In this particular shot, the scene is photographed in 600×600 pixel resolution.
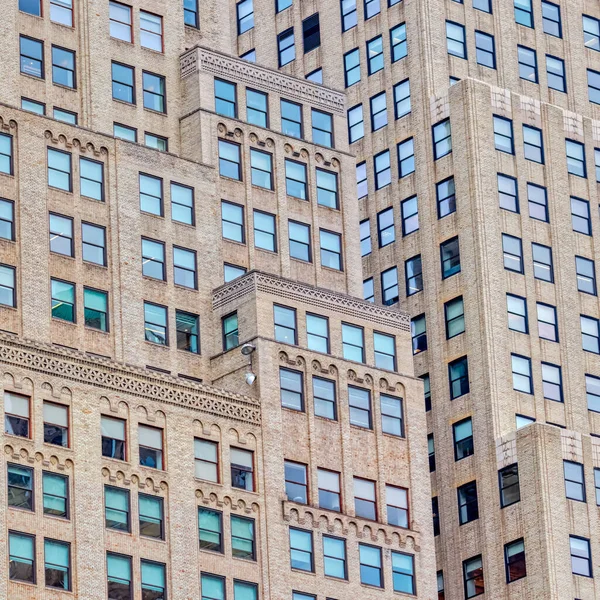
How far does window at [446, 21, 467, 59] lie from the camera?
463 feet

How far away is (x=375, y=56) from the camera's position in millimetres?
142750

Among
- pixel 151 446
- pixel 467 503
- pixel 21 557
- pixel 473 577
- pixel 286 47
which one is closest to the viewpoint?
pixel 21 557

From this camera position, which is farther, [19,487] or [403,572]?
[403,572]

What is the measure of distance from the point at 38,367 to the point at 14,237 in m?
8.08

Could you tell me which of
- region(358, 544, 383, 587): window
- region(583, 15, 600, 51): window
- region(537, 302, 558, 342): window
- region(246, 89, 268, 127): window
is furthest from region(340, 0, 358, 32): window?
region(358, 544, 383, 587): window

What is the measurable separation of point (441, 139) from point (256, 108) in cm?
1833

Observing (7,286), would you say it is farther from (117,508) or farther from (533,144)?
(533,144)

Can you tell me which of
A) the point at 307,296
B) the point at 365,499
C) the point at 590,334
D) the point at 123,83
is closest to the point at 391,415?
the point at 365,499

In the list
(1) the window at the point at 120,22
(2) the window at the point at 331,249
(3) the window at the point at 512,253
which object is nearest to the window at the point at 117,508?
(2) the window at the point at 331,249

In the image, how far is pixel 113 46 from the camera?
385 feet

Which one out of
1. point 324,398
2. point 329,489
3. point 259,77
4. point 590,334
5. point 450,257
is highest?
point 259,77

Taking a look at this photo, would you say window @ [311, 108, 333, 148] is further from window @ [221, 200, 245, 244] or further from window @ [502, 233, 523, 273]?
window @ [502, 233, 523, 273]

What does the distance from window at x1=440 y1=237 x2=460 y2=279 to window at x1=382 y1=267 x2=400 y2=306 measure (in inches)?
125

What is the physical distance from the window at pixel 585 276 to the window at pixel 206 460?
34.0m
